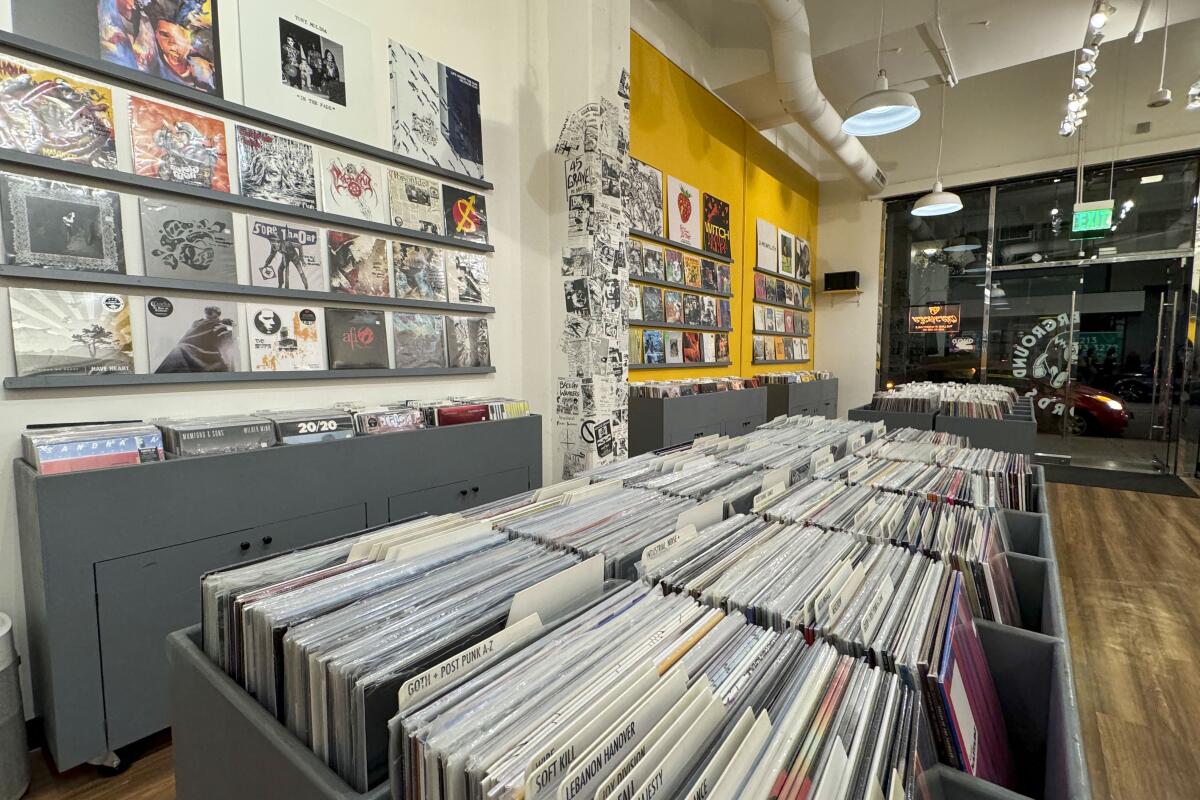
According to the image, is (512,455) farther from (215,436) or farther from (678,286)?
(678,286)

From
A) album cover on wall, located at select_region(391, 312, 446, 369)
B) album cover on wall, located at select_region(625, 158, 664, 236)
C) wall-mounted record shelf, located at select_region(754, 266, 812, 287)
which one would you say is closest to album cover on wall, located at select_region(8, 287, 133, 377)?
album cover on wall, located at select_region(391, 312, 446, 369)

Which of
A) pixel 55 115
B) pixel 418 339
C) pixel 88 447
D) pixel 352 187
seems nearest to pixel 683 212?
pixel 418 339

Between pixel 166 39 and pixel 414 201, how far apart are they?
3.45ft

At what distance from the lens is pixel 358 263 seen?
2535 mm

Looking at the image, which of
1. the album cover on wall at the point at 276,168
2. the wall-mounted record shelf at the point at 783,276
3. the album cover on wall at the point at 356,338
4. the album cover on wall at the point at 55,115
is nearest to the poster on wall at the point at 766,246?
the wall-mounted record shelf at the point at 783,276

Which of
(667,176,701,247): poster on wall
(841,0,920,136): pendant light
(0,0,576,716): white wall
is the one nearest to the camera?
(0,0,576,716): white wall

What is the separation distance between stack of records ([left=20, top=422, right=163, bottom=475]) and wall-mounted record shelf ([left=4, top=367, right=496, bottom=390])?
0.16m

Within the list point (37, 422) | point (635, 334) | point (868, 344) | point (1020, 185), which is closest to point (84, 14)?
point (37, 422)

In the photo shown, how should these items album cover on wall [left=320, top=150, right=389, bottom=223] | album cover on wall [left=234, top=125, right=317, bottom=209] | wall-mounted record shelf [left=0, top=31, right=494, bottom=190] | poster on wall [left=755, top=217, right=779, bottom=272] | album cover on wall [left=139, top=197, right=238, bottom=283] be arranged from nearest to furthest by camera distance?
wall-mounted record shelf [left=0, top=31, right=494, bottom=190] < album cover on wall [left=139, top=197, right=238, bottom=283] < album cover on wall [left=234, top=125, right=317, bottom=209] < album cover on wall [left=320, top=150, right=389, bottom=223] < poster on wall [left=755, top=217, right=779, bottom=272]

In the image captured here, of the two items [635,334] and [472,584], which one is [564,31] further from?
[472,584]

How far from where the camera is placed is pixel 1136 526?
393cm

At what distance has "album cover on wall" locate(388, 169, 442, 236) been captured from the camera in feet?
8.71

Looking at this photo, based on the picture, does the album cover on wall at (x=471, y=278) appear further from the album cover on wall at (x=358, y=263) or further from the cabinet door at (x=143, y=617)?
the cabinet door at (x=143, y=617)

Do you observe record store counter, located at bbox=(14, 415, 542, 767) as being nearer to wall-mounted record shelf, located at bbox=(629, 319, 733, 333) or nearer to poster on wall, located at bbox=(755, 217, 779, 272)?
wall-mounted record shelf, located at bbox=(629, 319, 733, 333)
